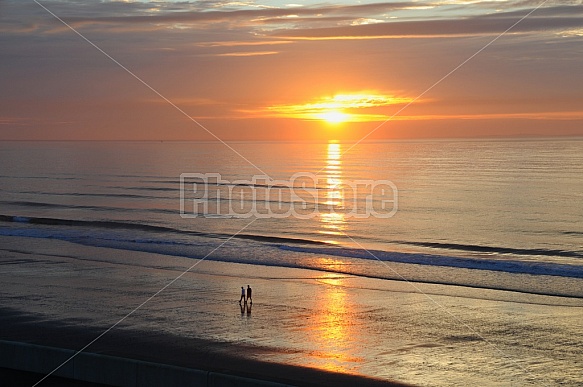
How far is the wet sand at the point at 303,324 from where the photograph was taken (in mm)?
11688

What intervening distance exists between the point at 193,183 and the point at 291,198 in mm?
16095

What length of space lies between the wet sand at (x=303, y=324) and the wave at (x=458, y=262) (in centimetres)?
468

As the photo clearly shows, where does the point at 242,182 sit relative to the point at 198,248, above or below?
above

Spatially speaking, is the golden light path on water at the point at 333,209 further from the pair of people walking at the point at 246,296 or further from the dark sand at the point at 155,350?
the dark sand at the point at 155,350

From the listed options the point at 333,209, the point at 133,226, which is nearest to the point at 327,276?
the point at 133,226

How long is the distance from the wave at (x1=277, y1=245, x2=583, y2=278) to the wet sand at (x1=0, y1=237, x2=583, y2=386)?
4.68 m

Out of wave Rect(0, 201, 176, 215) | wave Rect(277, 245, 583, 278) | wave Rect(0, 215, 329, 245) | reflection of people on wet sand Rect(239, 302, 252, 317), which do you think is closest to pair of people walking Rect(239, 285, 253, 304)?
reflection of people on wet sand Rect(239, 302, 252, 317)

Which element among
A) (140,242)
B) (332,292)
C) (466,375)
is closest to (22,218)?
(140,242)

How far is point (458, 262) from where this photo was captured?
86.4 ft

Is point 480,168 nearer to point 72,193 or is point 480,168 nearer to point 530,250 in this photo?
point 72,193

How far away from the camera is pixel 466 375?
1134cm

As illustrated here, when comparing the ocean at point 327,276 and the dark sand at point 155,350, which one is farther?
the ocean at point 327,276

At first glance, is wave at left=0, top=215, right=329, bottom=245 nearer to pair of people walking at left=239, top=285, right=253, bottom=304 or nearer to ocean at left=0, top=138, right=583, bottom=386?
ocean at left=0, top=138, right=583, bottom=386

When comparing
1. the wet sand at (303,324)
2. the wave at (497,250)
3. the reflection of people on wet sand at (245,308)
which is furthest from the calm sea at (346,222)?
the reflection of people on wet sand at (245,308)
